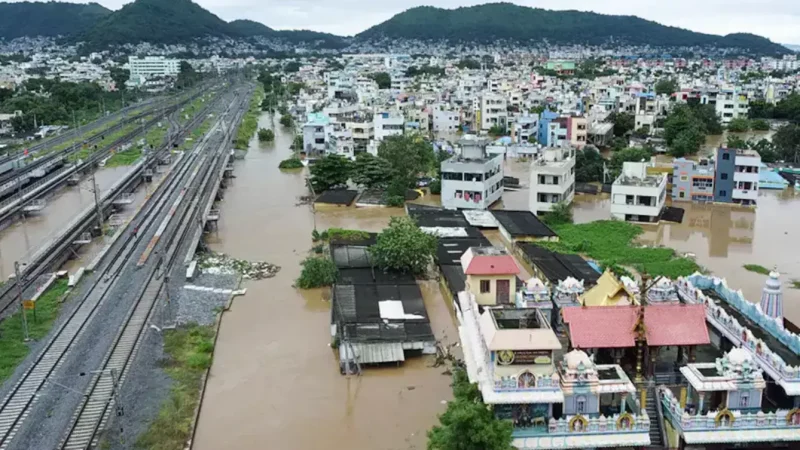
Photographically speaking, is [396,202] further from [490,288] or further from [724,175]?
[490,288]

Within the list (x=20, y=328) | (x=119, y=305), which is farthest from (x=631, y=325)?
(x=20, y=328)

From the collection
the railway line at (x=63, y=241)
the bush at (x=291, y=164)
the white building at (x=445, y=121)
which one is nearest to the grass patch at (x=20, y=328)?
the railway line at (x=63, y=241)

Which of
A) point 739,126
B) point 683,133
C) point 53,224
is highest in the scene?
point 683,133

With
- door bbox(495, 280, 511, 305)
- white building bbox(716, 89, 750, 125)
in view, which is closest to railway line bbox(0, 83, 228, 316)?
door bbox(495, 280, 511, 305)

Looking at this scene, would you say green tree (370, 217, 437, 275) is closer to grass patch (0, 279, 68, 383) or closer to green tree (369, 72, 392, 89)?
grass patch (0, 279, 68, 383)

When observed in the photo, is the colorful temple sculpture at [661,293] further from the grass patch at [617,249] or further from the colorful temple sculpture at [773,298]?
the grass patch at [617,249]

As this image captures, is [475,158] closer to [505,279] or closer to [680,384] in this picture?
[505,279]
